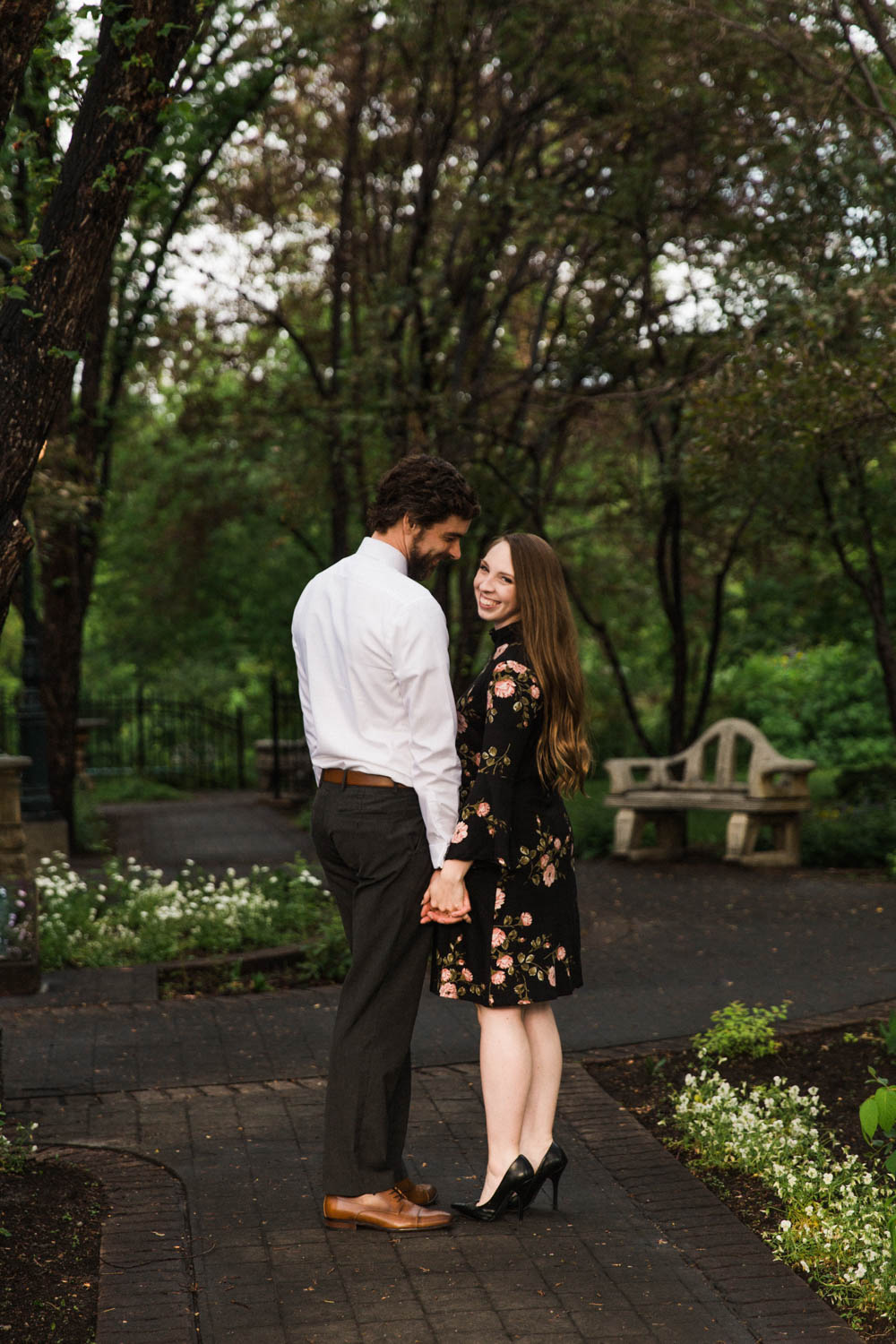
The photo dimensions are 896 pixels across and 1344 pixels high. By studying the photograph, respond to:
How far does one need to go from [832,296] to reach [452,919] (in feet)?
22.2

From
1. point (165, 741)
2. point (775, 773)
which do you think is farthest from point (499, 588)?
point (165, 741)

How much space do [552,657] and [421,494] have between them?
60cm

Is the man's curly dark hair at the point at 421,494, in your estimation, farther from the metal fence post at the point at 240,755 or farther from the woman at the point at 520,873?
the metal fence post at the point at 240,755

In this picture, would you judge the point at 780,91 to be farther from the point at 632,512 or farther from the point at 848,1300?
the point at 848,1300

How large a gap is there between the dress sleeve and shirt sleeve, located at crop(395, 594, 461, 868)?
73 mm

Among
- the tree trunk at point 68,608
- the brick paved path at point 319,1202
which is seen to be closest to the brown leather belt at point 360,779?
the brick paved path at point 319,1202

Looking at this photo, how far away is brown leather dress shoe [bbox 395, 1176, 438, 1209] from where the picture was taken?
4051 mm

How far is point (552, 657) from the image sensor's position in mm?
4023

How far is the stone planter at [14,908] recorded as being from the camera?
23.4 ft

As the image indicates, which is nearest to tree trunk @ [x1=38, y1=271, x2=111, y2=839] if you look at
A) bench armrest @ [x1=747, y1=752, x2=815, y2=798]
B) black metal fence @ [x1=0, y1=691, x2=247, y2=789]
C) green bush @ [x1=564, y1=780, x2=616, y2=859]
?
green bush @ [x1=564, y1=780, x2=616, y2=859]

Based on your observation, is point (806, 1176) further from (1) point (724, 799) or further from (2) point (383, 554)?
(1) point (724, 799)

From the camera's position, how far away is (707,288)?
36.1 feet

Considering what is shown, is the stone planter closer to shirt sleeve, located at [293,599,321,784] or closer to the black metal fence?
shirt sleeve, located at [293,599,321,784]

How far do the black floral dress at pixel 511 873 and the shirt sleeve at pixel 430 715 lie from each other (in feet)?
0.36
